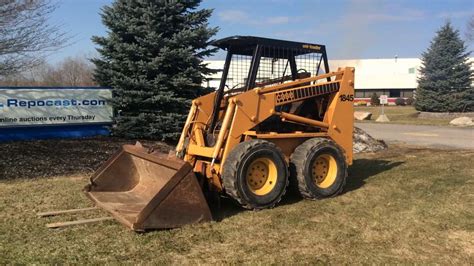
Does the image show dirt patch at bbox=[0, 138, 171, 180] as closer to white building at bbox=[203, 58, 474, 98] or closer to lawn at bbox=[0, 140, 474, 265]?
lawn at bbox=[0, 140, 474, 265]

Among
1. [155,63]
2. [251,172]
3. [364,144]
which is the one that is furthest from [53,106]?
[364,144]

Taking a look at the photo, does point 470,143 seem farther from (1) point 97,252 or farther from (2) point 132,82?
(1) point 97,252

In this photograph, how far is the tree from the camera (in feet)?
108

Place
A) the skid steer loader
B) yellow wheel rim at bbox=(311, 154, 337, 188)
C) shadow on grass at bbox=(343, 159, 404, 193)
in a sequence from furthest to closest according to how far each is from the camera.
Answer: shadow on grass at bbox=(343, 159, 404, 193)
yellow wheel rim at bbox=(311, 154, 337, 188)
the skid steer loader

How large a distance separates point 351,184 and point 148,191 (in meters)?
3.66

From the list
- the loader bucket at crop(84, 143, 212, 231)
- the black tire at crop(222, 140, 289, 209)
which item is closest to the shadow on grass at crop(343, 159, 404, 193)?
the black tire at crop(222, 140, 289, 209)

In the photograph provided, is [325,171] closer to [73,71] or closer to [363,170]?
[363,170]

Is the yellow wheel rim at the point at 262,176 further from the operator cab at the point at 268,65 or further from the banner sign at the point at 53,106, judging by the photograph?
the banner sign at the point at 53,106

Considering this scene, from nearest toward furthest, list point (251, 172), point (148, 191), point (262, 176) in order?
1. point (251, 172)
2. point (262, 176)
3. point (148, 191)

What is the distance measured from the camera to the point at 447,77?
1302 inches

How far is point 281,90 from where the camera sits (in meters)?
7.19

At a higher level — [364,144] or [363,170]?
[364,144]

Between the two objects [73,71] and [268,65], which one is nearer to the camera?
[268,65]

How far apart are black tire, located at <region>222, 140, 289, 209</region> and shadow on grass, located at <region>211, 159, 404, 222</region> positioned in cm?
28
